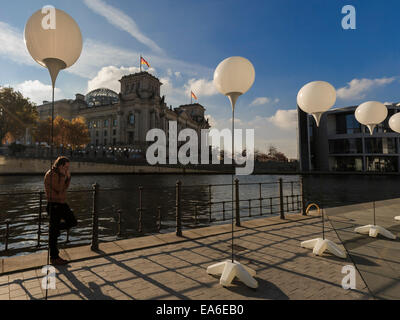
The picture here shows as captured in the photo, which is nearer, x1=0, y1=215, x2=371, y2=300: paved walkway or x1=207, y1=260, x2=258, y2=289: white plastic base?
x1=0, y1=215, x2=371, y2=300: paved walkway

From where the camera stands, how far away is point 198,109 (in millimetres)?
130500

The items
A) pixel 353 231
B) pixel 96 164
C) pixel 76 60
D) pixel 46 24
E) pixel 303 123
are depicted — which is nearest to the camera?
pixel 46 24

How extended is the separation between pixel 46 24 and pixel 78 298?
4.16 metres

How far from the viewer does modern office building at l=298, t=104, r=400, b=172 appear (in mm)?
51406

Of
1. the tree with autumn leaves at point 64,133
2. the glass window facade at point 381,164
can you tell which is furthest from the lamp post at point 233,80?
the tree with autumn leaves at point 64,133

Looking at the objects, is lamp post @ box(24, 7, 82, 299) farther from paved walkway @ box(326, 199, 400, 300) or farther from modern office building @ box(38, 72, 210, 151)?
modern office building @ box(38, 72, 210, 151)

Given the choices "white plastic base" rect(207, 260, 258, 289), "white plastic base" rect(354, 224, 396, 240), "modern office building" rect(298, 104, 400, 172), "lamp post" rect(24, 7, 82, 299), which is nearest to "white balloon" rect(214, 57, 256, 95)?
"lamp post" rect(24, 7, 82, 299)

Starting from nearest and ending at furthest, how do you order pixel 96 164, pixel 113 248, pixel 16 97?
pixel 113 248, pixel 16 97, pixel 96 164

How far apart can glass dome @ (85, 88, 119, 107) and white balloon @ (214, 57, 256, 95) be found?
112648 mm

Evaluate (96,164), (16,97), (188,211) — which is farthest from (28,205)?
(16,97)

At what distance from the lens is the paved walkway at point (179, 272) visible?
3.30 m

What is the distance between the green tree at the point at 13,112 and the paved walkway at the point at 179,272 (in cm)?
5108

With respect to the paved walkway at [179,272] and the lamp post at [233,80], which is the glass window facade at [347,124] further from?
the lamp post at [233,80]

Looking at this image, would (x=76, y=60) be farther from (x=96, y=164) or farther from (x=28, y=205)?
(x=96, y=164)
